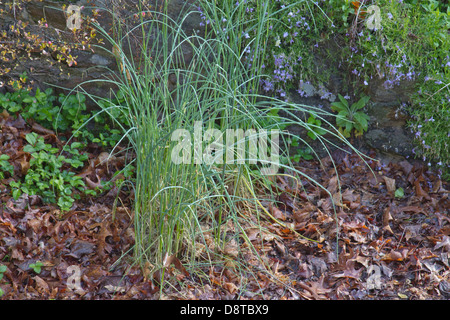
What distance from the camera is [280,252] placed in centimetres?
242

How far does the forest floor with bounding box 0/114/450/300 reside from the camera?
215 cm

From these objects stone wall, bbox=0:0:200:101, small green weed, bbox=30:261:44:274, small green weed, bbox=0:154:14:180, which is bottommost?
small green weed, bbox=30:261:44:274

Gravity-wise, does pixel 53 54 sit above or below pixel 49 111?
above

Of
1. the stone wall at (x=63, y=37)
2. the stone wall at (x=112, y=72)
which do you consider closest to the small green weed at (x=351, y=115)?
the stone wall at (x=112, y=72)

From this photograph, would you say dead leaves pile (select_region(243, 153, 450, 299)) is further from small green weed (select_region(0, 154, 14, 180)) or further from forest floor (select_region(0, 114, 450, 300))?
small green weed (select_region(0, 154, 14, 180))

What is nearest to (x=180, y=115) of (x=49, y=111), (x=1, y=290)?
(x=1, y=290)

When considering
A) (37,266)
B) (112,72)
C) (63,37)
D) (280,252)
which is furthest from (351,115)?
(37,266)

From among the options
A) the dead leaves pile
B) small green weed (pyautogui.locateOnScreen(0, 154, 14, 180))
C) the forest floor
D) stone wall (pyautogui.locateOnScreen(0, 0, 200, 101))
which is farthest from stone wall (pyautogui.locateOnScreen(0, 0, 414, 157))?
small green weed (pyautogui.locateOnScreen(0, 154, 14, 180))

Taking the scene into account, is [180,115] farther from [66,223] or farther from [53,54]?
[53,54]

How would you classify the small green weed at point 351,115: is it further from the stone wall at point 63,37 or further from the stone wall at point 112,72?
the stone wall at point 63,37

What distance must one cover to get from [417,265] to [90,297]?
5.40 ft

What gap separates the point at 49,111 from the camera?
3.05 m

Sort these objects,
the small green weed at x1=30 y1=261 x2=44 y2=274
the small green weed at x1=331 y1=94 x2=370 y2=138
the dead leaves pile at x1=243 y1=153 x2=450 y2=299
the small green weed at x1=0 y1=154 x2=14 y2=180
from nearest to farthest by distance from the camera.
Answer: the small green weed at x1=30 y1=261 x2=44 y2=274 → the dead leaves pile at x1=243 y1=153 x2=450 y2=299 → the small green weed at x1=0 y1=154 x2=14 y2=180 → the small green weed at x1=331 y1=94 x2=370 y2=138

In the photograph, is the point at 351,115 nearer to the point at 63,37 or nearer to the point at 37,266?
the point at 63,37
